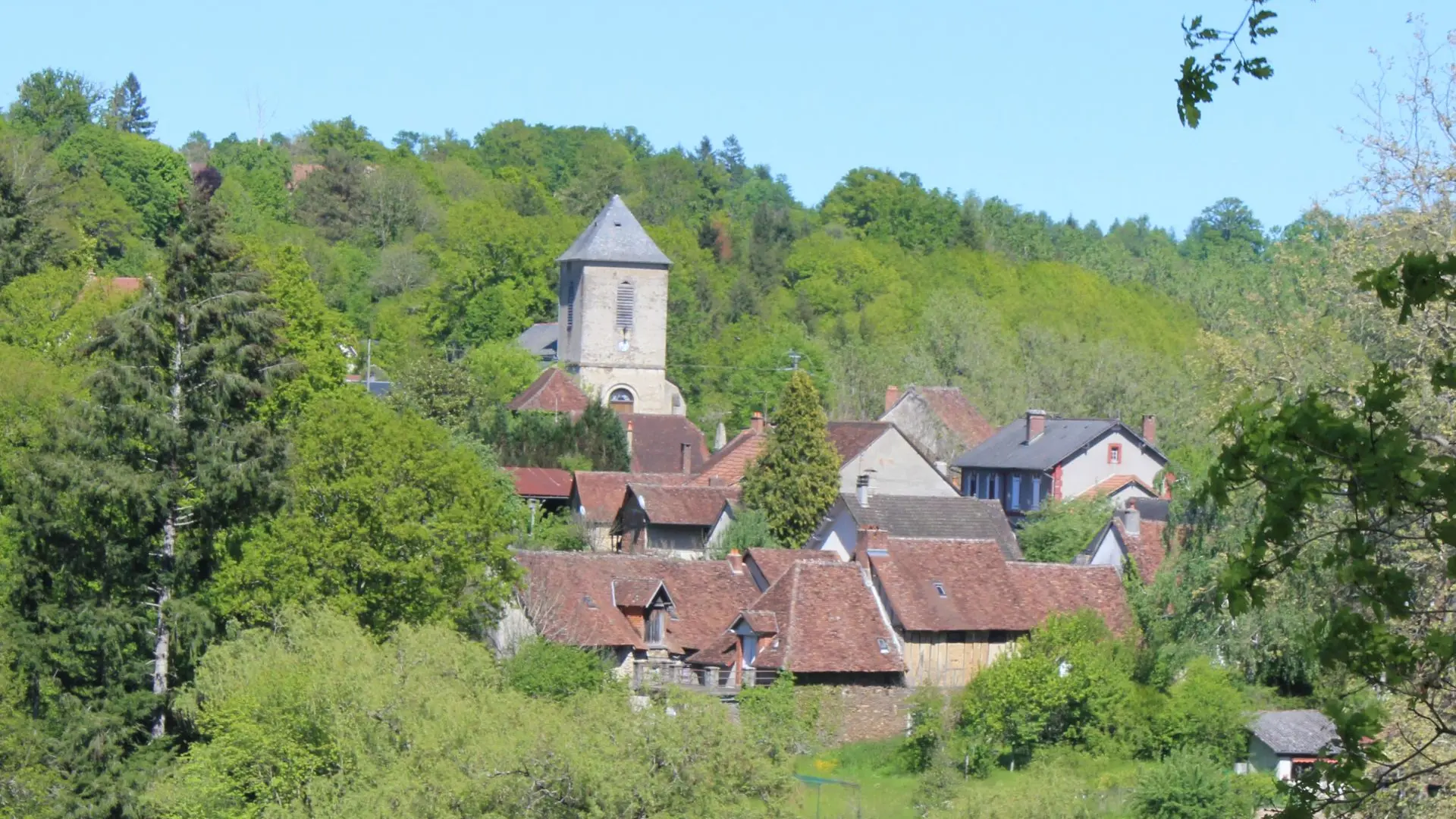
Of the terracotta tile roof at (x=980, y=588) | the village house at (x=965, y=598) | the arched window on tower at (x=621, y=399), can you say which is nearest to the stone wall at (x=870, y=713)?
the village house at (x=965, y=598)

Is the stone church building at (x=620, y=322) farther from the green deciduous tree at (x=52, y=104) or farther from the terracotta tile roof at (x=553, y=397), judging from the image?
the green deciduous tree at (x=52, y=104)

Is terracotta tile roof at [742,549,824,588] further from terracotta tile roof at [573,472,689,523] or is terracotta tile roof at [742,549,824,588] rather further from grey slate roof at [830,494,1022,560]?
terracotta tile roof at [573,472,689,523]

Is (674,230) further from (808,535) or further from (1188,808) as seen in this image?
(1188,808)

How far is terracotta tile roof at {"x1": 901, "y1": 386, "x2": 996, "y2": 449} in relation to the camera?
217 ft

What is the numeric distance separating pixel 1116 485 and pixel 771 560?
56.3 feet

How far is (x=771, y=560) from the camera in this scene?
40.7m

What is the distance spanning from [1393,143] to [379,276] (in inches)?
3159

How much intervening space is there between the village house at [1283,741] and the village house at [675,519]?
1907 centimetres

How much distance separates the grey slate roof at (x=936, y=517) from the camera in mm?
45531

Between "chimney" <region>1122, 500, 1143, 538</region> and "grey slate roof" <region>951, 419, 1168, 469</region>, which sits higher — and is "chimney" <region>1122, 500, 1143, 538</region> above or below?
below

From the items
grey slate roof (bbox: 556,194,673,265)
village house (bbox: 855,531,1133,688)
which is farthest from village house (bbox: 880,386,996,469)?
village house (bbox: 855,531,1133,688)

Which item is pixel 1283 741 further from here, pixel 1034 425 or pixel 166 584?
pixel 1034 425

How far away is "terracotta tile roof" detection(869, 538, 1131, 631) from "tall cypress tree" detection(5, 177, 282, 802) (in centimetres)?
1393

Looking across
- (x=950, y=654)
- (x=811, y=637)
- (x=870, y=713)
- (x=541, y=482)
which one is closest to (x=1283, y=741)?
(x=870, y=713)
